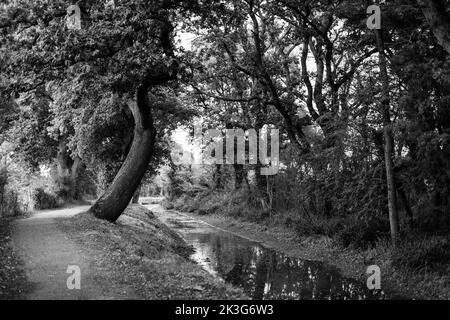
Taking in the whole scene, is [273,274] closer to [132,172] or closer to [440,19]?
[132,172]

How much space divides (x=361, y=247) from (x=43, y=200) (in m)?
21.1

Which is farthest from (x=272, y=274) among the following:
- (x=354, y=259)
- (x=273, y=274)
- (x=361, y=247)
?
(x=361, y=247)

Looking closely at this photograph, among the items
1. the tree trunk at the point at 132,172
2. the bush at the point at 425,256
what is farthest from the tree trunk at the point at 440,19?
the tree trunk at the point at 132,172

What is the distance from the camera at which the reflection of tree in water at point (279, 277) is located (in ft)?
35.6

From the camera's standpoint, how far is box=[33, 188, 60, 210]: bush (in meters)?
26.2

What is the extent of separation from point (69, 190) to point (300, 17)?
75.5 feet

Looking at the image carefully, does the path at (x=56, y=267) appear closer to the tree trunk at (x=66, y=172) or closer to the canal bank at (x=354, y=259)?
the canal bank at (x=354, y=259)

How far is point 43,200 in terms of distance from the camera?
2722cm

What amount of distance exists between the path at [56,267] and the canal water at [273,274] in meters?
3.92

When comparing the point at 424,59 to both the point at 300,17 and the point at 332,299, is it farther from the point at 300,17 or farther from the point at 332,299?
the point at 300,17

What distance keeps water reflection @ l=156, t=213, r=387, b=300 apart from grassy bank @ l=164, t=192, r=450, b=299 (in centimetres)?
70

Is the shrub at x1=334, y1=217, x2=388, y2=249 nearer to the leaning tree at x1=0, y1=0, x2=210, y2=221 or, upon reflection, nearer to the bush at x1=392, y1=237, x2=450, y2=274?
the bush at x1=392, y1=237, x2=450, y2=274

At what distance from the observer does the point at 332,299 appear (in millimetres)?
10312
